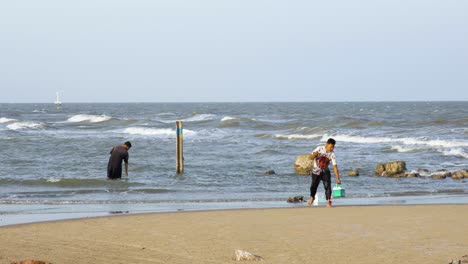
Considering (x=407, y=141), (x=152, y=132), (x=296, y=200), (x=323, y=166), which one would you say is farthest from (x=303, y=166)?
(x=152, y=132)

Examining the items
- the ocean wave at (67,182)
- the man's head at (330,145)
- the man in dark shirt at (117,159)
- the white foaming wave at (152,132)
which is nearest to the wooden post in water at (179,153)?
the ocean wave at (67,182)

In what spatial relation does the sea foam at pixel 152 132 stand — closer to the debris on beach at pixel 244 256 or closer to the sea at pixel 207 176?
the sea at pixel 207 176

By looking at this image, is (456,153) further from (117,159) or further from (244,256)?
(244,256)

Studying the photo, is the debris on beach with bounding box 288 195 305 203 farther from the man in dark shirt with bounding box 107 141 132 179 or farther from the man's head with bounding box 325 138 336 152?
the man in dark shirt with bounding box 107 141 132 179

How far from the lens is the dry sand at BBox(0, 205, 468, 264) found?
30.9 ft

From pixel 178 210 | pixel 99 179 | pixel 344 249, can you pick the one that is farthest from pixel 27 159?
pixel 344 249

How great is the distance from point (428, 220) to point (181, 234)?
13.2 feet

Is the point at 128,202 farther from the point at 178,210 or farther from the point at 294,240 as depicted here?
the point at 294,240

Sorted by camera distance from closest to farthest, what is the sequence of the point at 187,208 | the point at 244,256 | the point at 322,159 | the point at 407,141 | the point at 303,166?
1. the point at 244,256
2. the point at 322,159
3. the point at 187,208
4. the point at 303,166
5. the point at 407,141

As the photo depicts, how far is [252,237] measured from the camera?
1091 centimetres

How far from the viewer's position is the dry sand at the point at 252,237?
9.41 metres

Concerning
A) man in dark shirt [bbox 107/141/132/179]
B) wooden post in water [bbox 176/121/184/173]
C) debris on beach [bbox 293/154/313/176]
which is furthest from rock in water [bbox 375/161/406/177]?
man in dark shirt [bbox 107/141/132/179]

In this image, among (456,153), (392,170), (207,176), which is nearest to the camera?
(392,170)

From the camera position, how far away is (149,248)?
9.99m
